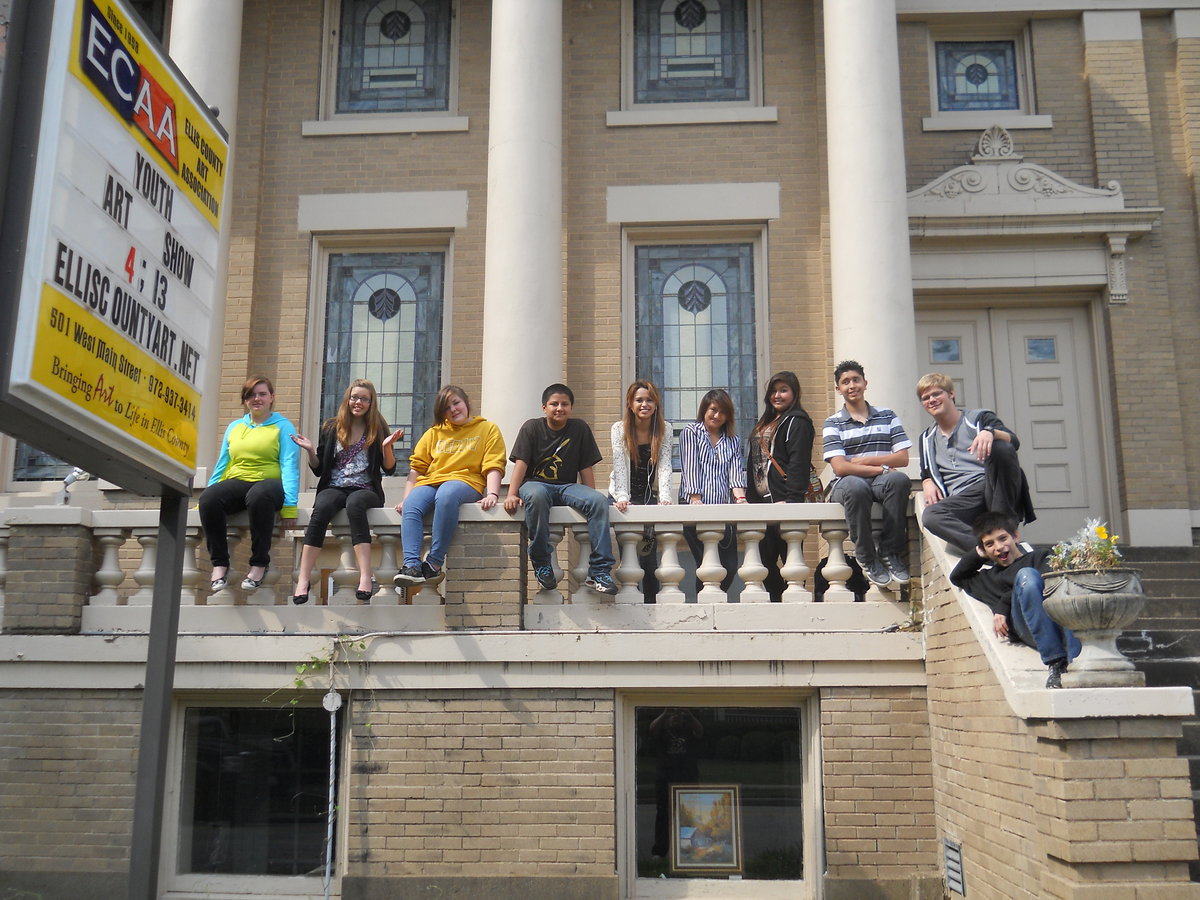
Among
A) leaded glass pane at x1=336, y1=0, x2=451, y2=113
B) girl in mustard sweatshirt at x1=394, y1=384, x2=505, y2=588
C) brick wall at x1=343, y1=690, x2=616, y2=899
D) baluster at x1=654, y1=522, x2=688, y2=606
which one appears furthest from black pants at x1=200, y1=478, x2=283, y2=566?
leaded glass pane at x1=336, y1=0, x2=451, y2=113

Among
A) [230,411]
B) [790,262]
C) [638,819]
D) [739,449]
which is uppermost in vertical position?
[790,262]

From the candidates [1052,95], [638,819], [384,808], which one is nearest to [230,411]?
[384,808]

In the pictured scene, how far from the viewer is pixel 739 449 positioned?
8.81m

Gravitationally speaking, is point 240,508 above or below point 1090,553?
above

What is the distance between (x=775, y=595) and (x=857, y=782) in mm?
1476

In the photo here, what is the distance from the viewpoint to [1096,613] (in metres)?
5.85

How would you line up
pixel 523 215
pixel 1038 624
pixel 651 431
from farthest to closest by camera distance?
1. pixel 523 215
2. pixel 651 431
3. pixel 1038 624

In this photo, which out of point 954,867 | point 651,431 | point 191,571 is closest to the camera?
point 954,867

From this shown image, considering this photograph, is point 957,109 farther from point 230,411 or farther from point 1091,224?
point 230,411

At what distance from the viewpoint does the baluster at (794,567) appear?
8.19 metres

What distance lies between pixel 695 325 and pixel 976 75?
3930 mm

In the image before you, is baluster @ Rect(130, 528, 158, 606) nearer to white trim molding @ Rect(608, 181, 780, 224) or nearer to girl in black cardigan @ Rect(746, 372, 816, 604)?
girl in black cardigan @ Rect(746, 372, 816, 604)

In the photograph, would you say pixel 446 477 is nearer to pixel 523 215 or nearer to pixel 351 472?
pixel 351 472

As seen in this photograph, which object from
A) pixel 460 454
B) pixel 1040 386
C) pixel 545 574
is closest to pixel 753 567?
pixel 545 574
